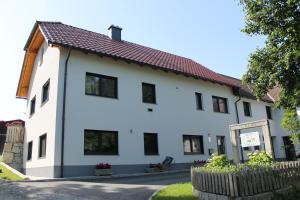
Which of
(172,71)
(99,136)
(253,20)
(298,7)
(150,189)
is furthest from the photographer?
(172,71)

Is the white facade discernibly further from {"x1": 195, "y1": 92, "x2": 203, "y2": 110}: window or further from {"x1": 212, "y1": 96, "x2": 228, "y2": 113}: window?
A: {"x1": 212, "y1": 96, "x2": 228, "y2": 113}: window

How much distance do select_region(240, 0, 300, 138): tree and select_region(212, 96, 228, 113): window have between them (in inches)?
342

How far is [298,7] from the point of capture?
11258 millimetres

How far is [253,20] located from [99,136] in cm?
929

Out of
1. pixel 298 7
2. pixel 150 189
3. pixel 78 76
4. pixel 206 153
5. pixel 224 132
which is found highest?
pixel 298 7

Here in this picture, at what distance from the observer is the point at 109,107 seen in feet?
52.3

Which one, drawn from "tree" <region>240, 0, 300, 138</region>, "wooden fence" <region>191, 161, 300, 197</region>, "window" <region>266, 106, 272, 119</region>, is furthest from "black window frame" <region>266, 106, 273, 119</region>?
"wooden fence" <region>191, 161, 300, 197</region>

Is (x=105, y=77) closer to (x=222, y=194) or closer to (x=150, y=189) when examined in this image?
(x=150, y=189)

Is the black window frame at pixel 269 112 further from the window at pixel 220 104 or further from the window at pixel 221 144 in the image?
the window at pixel 221 144

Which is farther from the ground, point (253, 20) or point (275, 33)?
point (253, 20)

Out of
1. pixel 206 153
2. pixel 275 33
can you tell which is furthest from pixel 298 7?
pixel 206 153

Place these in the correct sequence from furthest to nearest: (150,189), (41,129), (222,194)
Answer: (41,129) < (150,189) < (222,194)

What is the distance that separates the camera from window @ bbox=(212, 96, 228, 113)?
73.9 feet

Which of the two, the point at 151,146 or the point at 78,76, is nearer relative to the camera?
the point at 78,76
